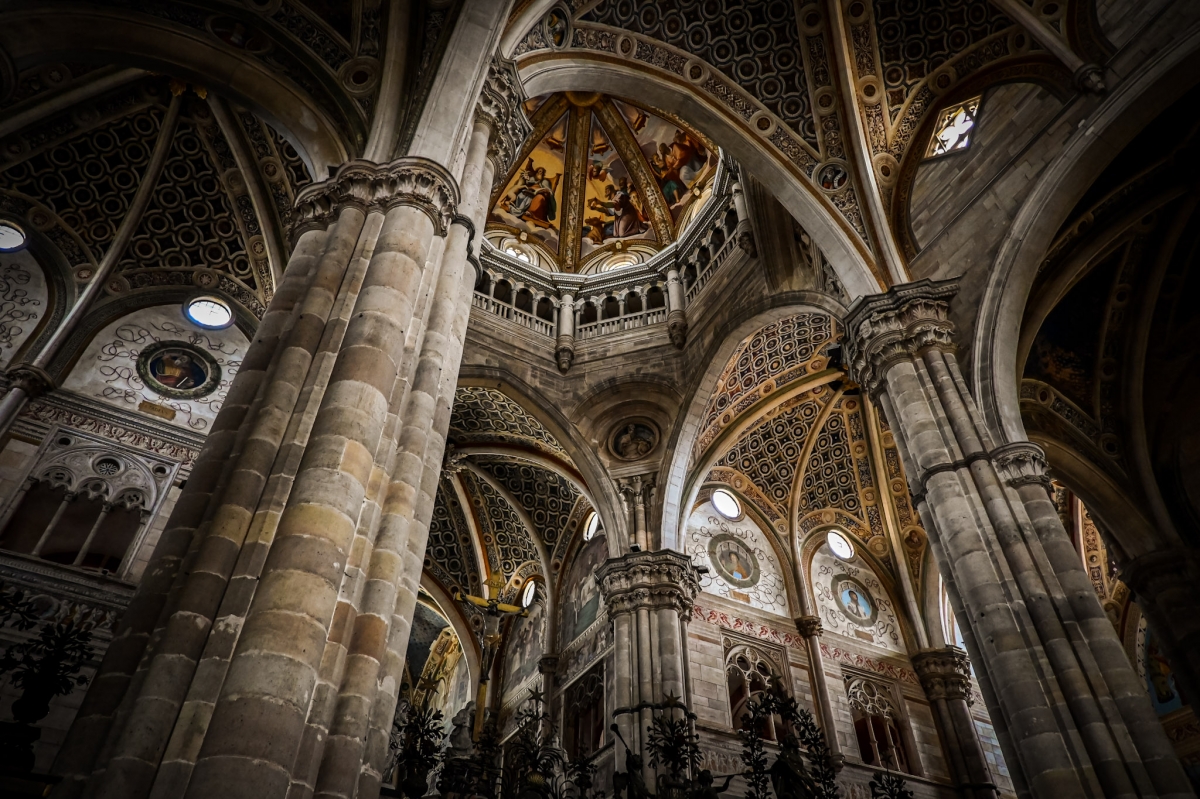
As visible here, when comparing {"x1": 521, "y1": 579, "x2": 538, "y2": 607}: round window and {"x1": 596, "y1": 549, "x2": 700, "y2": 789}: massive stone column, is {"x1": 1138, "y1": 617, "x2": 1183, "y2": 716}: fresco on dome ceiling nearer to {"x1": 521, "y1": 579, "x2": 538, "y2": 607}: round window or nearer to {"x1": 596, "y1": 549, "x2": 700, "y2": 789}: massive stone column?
{"x1": 596, "y1": 549, "x2": 700, "y2": 789}: massive stone column

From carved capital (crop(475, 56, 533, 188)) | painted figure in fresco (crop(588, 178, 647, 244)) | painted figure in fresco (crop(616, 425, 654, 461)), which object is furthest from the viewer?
painted figure in fresco (crop(588, 178, 647, 244))

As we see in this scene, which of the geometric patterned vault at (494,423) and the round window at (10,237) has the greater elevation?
the geometric patterned vault at (494,423)

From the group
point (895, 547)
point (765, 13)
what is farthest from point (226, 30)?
point (895, 547)

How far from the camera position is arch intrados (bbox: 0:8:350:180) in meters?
8.15

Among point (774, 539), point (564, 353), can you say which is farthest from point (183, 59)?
point (774, 539)

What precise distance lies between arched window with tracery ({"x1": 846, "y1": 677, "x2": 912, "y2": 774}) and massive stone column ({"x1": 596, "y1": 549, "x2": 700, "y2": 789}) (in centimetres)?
424

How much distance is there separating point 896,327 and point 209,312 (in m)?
11.0

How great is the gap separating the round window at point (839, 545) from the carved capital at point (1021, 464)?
9.96 m

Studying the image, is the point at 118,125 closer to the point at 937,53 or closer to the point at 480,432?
the point at 480,432

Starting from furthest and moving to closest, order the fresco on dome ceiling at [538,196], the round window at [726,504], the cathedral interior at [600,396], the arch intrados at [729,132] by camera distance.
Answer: the fresco on dome ceiling at [538,196]
the round window at [726,504]
the arch intrados at [729,132]
the cathedral interior at [600,396]

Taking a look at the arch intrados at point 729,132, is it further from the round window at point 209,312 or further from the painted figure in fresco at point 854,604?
the painted figure in fresco at point 854,604

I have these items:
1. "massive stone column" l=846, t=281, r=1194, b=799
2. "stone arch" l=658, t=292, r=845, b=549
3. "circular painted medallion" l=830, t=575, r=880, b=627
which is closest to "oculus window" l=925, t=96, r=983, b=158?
"massive stone column" l=846, t=281, r=1194, b=799

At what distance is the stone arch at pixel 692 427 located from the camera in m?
14.6

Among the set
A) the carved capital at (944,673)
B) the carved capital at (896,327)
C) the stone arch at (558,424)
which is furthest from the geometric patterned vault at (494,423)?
the carved capital at (944,673)
